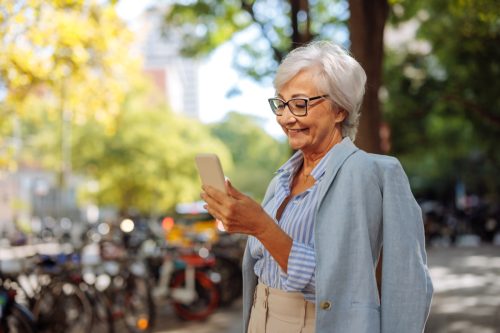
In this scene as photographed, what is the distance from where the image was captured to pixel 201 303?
1104 cm

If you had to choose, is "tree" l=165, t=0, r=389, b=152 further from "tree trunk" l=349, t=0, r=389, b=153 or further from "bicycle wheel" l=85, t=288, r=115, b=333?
"bicycle wheel" l=85, t=288, r=115, b=333

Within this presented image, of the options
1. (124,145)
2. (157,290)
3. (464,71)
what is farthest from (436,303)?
(124,145)

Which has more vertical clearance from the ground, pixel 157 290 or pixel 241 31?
pixel 241 31

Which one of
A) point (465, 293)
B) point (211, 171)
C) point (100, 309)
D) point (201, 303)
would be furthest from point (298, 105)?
point (465, 293)

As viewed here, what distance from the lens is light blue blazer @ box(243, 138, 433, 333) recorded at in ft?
7.41

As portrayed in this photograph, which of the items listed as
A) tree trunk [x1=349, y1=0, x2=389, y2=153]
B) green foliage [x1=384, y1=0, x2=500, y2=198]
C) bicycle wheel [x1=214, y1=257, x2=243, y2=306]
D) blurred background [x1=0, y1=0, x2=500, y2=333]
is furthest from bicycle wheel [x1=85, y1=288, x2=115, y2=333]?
green foliage [x1=384, y1=0, x2=500, y2=198]

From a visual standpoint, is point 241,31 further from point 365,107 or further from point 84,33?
point 365,107

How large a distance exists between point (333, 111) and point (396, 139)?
72.0 feet

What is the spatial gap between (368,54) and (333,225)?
17.1 ft

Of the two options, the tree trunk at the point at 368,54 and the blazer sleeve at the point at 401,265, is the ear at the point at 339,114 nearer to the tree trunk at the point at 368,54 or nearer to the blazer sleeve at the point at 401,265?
the blazer sleeve at the point at 401,265

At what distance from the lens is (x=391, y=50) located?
81.6ft

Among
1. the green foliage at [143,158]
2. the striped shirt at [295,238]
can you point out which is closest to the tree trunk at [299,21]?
the striped shirt at [295,238]

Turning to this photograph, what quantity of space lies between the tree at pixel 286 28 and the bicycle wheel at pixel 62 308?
330 cm

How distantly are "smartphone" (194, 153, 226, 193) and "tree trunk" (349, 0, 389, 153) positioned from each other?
495 centimetres
